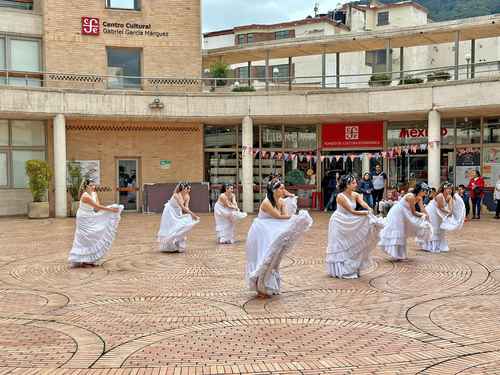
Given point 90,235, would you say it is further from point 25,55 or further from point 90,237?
point 25,55

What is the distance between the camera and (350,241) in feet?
32.9

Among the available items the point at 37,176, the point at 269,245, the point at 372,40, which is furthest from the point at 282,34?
the point at 269,245

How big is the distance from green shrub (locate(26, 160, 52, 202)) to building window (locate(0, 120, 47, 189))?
1825 millimetres

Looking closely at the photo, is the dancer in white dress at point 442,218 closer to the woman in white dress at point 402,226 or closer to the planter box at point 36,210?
the woman in white dress at point 402,226

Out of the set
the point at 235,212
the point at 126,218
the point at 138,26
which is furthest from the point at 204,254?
the point at 138,26

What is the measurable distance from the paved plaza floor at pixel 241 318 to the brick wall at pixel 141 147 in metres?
13.8

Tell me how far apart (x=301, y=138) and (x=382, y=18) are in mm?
31223

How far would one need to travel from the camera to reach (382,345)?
6.28m

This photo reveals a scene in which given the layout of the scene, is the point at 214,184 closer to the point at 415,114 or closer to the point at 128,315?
the point at 415,114

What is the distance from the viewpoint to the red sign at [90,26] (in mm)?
25359

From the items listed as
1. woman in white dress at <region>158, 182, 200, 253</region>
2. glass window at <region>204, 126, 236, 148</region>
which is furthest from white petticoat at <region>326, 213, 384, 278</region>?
glass window at <region>204, 126, 236, 148</region>

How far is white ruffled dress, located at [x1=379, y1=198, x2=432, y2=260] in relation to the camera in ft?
38.4

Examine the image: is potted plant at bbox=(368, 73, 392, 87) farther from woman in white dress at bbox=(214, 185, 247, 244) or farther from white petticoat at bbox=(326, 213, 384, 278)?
white petticoat at bbox=(326, 213, 384, 278)

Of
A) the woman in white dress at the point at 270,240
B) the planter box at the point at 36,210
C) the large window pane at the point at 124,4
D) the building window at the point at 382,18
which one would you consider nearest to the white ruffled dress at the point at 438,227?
the woman in white dress at the point at 270,240
